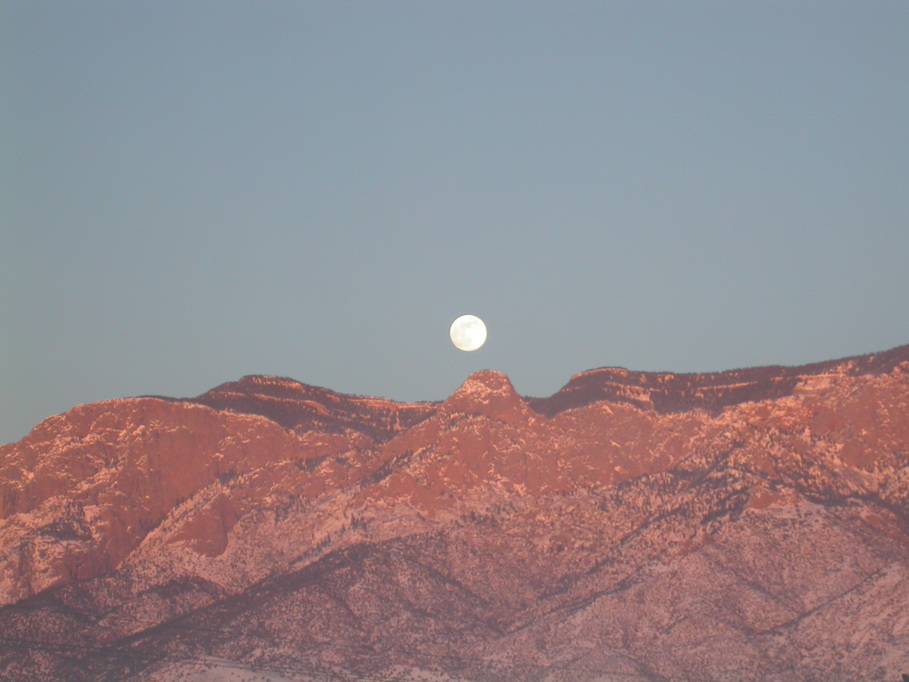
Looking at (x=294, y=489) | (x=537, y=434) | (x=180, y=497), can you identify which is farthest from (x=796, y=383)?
(x=180, y=497)

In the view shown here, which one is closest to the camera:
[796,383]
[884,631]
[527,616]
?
[884,631]

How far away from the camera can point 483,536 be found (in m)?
174

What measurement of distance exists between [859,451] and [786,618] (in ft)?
87.7

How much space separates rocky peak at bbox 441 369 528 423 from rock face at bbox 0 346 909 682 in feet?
0.98

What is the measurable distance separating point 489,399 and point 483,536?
23412 millimetres

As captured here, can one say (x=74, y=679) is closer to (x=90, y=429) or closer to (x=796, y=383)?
(x=90, y=429)

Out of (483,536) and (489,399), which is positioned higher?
(489,399)

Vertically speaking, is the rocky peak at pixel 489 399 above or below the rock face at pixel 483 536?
above

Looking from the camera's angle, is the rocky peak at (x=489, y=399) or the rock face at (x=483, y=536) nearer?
the rock face at (x=483, y=536)

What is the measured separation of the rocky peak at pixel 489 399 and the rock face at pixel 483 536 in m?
0.30

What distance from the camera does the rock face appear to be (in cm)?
15150

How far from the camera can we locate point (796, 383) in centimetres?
18312

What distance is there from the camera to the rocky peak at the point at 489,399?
191500 mm

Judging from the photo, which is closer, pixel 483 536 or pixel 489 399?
pixel 483 536
